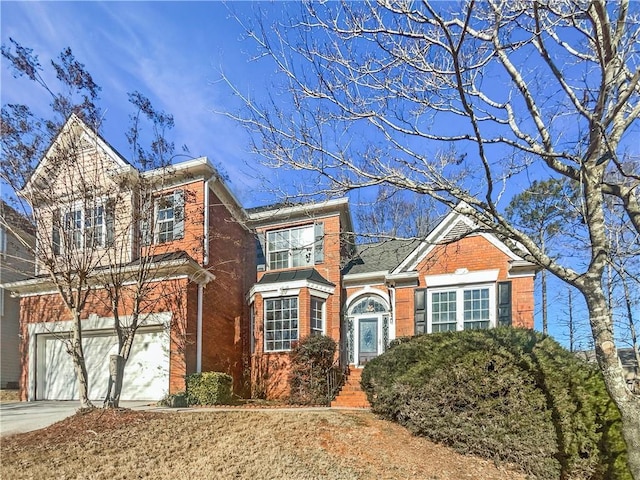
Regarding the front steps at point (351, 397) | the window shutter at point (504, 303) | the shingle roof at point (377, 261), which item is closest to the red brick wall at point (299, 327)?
the shingle roof at point (377, 261)

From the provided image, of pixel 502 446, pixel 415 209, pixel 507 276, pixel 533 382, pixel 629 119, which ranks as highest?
pixel 415 209

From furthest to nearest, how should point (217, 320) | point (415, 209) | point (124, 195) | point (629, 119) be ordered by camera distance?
point (415, 209)
point (217, 320)
point (124, 195)
point (629, 119)

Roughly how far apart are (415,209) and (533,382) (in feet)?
69.8

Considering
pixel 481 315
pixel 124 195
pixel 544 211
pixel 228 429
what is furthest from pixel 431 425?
pixel 544 211

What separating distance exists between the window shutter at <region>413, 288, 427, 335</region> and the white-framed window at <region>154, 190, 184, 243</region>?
24.6 feet

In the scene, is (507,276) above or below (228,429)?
above

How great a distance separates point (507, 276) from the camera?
14.9 meters

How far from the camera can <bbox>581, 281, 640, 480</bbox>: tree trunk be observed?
5.65 m

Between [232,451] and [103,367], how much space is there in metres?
9.30

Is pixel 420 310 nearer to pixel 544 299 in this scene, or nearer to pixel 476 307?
pixel 476 307

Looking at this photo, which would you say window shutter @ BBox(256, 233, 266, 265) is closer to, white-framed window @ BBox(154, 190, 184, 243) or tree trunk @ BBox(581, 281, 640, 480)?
white-framed window @ BBox(154, 190, 184, 243)

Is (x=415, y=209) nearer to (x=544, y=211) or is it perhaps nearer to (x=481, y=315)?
(x=544, y=211)

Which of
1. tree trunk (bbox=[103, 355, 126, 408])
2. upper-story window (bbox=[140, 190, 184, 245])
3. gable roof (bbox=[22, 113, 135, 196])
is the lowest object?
tree trunk (bbox=[103, 355, 126, 408])

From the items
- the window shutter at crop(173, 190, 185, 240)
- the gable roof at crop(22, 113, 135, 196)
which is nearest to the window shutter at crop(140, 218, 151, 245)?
the window shutter at crop(173, 190, 185, 240)
